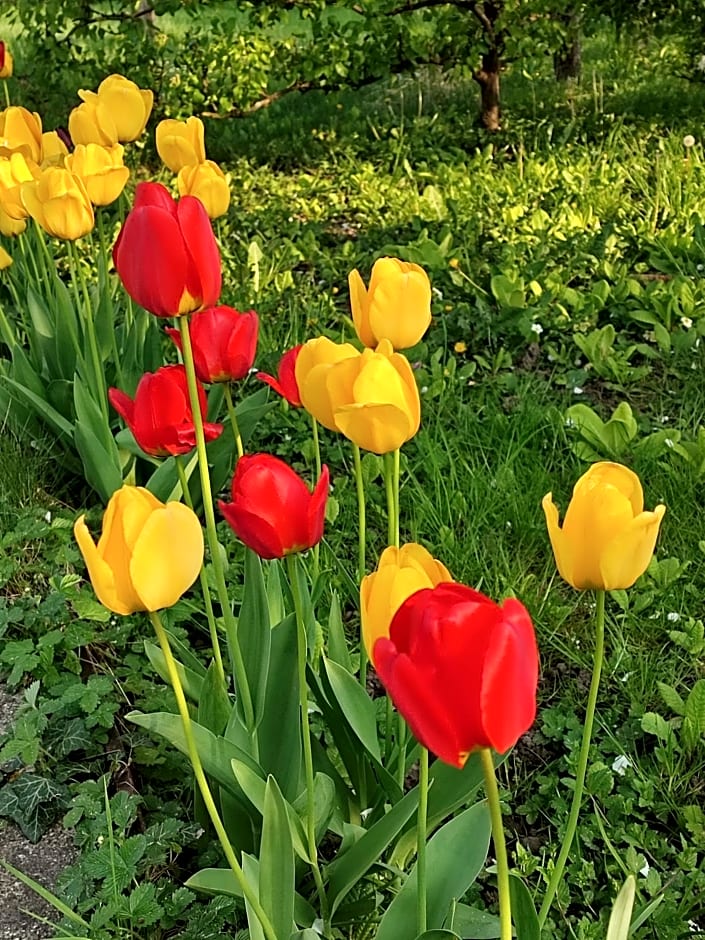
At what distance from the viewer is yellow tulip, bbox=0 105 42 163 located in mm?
1965

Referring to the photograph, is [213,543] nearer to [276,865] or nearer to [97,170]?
[276,865]

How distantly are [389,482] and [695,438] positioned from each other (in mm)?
1488

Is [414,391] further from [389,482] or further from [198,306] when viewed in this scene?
[198,306]

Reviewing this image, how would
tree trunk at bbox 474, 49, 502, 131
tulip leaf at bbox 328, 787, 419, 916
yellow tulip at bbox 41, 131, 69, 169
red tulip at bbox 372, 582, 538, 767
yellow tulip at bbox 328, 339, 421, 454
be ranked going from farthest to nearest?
tree trunk at bbox 474, 49, 502, 131 < yellow tulip at bbox 41, 131, 69, 169 < tulip leaf at bbox 328, 787, 419, 916 < yellow tulip at bbox 328, 339, 421, 454 < red tulip at bbox 372, 582, 538, 767

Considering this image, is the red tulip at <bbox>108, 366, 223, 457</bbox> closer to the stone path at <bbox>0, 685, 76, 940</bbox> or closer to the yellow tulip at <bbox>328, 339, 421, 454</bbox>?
the yellow tulip at <bbox>328, 339, 421, 454</bbox>

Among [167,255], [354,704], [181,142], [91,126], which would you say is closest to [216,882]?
[354,704]

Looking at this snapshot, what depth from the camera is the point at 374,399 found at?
96cm

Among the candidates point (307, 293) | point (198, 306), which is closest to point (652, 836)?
point (198, 306)

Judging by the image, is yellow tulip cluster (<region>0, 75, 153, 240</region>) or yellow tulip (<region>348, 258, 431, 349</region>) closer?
yellow tulip (<region>348, 258, 431, 349</region>)

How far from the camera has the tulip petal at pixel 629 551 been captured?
0.86 metres

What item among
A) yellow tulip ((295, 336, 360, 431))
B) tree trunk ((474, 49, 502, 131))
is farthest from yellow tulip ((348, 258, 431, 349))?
tree trunk ((474, 49, 502, 131))

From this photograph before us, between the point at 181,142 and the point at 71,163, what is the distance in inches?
9.5

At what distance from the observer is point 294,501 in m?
0.94

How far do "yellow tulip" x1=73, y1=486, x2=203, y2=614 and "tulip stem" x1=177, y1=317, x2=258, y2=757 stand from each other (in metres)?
0.13
